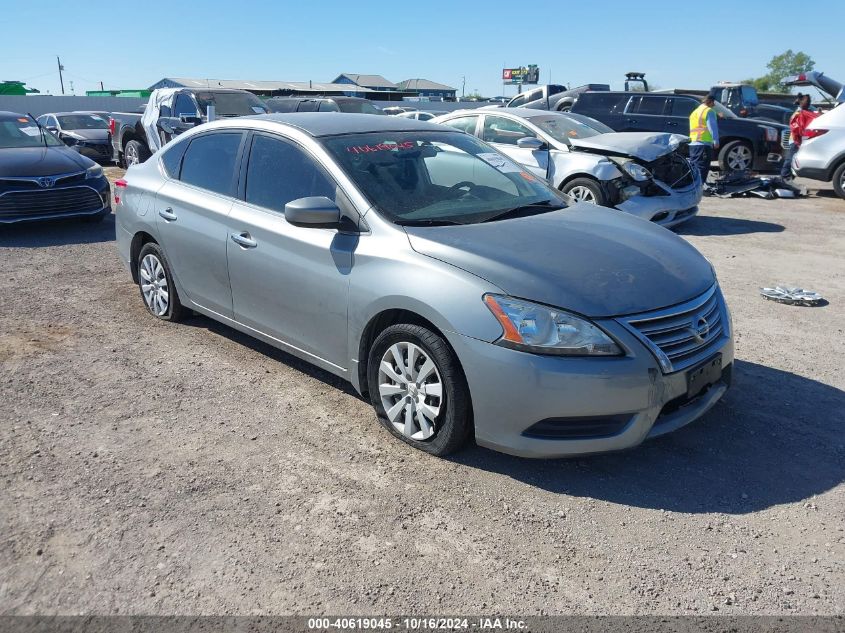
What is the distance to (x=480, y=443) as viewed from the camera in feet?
11.5

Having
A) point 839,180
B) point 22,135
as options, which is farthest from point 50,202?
point 839,180

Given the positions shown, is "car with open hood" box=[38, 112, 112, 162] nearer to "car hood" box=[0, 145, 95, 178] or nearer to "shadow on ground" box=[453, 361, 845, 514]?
"car hood" box=[0, 145, 95, 178]

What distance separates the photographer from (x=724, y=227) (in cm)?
1031

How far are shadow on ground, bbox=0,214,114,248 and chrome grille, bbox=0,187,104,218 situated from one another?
0.61 ft

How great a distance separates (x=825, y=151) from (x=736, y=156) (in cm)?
264

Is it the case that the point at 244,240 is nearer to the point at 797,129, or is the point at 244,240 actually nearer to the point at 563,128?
the point at 563,128

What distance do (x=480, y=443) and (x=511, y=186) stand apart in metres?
1.91

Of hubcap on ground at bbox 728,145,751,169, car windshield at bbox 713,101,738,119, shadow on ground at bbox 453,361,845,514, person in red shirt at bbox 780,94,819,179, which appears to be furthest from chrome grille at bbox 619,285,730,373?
car windshield at bbox 713,101,738,119

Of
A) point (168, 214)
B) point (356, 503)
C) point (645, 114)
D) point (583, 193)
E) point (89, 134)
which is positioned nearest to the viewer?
point (356, 503)

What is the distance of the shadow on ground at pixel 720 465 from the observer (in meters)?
3.39

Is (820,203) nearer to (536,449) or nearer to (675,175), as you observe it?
(675,175)

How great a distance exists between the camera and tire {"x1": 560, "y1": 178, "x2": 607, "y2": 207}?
909 centimetres

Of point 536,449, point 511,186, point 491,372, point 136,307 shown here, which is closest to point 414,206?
point 511,186

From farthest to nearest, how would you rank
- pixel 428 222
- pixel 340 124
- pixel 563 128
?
pixel 563 128 → pixel 340 124 → pixel 428 222
